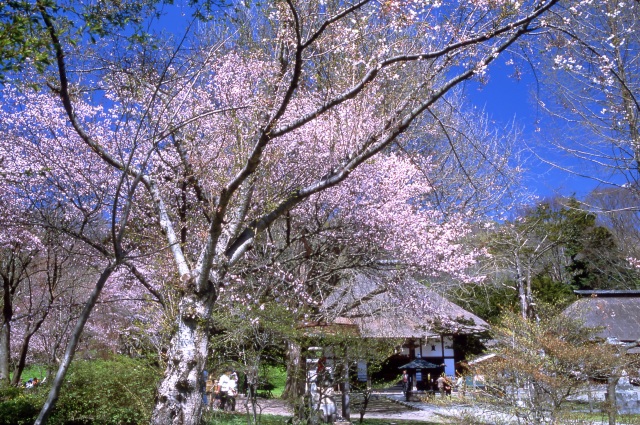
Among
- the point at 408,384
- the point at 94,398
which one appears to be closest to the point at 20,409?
the point at 94,398

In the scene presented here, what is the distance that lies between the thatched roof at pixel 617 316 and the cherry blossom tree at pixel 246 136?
31.2 feet

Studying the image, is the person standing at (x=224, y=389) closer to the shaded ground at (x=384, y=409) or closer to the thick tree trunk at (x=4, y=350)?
the shaded ground at (x=384, y=409)

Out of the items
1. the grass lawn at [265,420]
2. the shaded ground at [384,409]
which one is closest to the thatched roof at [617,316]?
the shaded ground at [384,409]

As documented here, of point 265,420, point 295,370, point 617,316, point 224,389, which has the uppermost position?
point 617,316

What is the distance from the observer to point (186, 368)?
5305 millimetres

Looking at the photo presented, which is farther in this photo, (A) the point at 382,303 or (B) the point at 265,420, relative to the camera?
(A) the point at 382,303

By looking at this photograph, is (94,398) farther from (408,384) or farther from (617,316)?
(617,316)

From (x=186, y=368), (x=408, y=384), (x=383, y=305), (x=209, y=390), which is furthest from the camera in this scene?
(x=408, y=384)

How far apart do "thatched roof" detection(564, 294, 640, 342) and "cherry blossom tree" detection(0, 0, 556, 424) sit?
952cm

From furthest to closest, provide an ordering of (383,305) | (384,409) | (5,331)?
(384,409)
(383,305)
(5,331)

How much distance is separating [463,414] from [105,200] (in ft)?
20.3

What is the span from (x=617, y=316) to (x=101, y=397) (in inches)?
678

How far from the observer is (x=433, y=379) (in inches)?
847

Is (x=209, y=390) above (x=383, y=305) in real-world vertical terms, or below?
below
